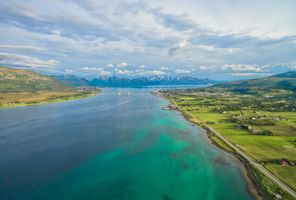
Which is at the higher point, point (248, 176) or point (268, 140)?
point (268, 140)

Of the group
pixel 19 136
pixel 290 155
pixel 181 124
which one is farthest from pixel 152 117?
pixel 290 155

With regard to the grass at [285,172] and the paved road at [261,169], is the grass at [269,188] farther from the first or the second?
the grass at [285,172]

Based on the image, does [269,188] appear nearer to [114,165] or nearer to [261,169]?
[261,169]

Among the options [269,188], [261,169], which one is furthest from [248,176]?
[269,188]

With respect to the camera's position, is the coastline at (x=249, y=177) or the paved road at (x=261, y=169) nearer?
the paved road at (x=261, y=169)

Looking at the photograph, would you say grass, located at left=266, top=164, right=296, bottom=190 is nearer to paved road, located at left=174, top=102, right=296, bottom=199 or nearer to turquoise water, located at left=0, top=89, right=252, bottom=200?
paved road, located at left=174, top=102, right=296, bottom=199

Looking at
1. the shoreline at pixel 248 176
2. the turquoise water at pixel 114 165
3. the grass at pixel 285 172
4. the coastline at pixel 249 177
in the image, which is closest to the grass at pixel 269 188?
the shoreline at pixel 248 176

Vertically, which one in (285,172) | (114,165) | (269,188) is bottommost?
(114,165)

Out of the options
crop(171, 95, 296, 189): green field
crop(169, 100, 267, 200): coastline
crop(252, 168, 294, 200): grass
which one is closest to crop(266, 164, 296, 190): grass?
crop(171, 95, 296, 189): green field

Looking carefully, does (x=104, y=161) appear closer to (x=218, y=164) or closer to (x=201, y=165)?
(x=201, y=165)
